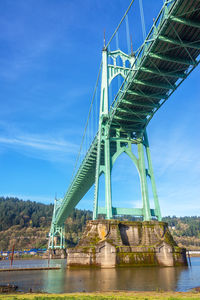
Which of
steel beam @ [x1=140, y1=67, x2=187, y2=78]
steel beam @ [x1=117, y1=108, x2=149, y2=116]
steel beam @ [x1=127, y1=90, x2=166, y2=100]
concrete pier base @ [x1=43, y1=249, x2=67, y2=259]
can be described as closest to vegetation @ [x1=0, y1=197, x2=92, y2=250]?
concrete pier base @ [x1=43, y1=249, x2=67, y2=259]

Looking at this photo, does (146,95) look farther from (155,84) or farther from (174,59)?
(174,59)

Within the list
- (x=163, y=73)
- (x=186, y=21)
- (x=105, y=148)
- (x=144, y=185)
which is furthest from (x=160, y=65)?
(x=144, y=185)

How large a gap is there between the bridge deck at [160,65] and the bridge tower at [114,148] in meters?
0.96

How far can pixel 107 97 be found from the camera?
28.8 metres

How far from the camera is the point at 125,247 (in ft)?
68.6

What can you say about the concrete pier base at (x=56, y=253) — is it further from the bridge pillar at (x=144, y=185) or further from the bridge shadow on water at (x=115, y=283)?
the bridge shadow on water at (x=115, y=283)

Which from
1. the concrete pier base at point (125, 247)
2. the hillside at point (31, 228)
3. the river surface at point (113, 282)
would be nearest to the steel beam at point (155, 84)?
the concrete pier base at point (125, 247)

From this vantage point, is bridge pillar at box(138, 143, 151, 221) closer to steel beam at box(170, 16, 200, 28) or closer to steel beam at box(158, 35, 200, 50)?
steel beam at box(158, 35, 200, 50)

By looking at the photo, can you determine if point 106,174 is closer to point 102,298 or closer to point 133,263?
point 133,263

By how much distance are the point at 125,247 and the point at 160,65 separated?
618 inches

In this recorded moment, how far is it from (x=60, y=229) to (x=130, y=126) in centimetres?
6561

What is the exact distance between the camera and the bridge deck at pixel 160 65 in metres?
16.4

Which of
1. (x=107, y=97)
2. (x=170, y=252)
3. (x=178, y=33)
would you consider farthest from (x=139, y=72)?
(x=170, y=252)

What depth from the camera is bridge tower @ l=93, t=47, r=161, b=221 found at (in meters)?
24.5
